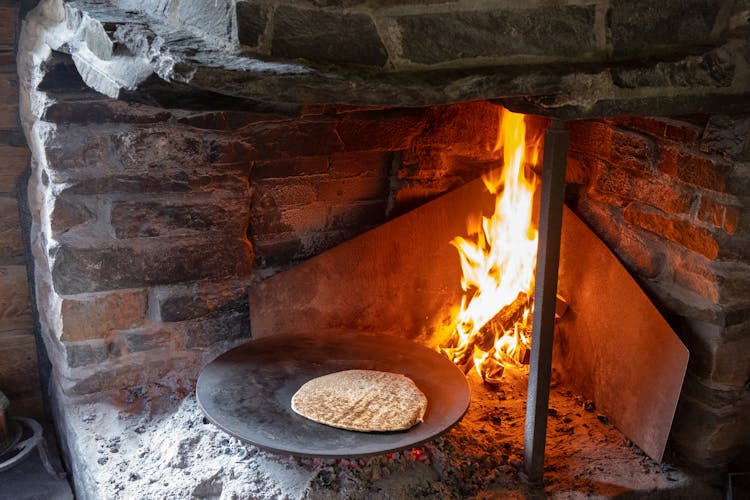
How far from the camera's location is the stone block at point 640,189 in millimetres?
2375

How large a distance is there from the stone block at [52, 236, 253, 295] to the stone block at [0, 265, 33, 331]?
474 millimetres

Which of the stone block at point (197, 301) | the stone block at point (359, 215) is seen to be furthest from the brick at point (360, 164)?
the stone block at point (197, 301)

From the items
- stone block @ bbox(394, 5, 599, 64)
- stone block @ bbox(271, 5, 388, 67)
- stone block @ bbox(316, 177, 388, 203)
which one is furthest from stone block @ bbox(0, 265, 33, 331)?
stone block @ bbox(394, 5, 599, 64)

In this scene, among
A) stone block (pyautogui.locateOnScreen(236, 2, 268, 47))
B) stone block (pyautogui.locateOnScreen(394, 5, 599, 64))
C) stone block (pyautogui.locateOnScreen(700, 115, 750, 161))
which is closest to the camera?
stone block (pyautogui.locateOnScreen(236, 2, 268, 47))

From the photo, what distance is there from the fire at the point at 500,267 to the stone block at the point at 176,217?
0.82 metres

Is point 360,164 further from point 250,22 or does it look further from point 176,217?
point 250,22

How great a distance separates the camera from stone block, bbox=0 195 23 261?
9.36 feet

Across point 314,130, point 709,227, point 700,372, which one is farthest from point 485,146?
point 700,372

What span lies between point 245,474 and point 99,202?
101 centimetres

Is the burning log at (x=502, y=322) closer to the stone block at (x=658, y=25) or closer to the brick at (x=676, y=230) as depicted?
the brick at (x=676, y=230)

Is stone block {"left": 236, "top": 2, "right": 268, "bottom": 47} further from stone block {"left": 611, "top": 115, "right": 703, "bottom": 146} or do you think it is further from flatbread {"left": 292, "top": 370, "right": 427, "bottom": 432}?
stone block {"left": 611, "top": 115, "right": 703, "bottom": 146}

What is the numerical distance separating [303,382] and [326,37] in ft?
3.78

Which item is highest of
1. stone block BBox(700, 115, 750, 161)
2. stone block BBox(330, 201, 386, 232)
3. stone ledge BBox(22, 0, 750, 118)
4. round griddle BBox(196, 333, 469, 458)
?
stone ledge BBox(22, 0, 750, 118)

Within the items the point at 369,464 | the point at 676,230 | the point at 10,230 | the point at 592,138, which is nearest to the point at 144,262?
the point at 10,230
